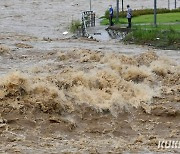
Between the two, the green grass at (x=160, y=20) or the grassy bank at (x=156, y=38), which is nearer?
the grassy bank at (x=156, y=38)

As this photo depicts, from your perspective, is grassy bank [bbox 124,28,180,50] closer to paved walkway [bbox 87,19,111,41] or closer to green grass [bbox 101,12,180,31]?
paved walkway [bbox 87,19,111,41]

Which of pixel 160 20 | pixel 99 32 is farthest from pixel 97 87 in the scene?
pixel 160 20

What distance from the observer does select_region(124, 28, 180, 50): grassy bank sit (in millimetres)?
29781

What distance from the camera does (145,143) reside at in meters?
13.1

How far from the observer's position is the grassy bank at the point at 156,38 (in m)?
29.8

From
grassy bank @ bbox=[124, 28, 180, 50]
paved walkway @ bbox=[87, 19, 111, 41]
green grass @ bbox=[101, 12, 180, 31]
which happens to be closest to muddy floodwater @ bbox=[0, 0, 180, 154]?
grassy bank @ bbox=[124, 28, 180, 50]

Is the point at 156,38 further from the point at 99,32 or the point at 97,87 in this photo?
the point at 97,87

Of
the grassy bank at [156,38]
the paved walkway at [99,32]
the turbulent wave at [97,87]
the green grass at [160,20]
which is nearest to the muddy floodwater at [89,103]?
the turbulent wave at [97,87]

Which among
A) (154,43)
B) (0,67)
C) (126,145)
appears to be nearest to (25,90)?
(126,145)

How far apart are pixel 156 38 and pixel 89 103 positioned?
51.2ft

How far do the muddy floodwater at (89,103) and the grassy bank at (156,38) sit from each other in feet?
10.2

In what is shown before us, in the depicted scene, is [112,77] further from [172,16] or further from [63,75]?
[172,16]

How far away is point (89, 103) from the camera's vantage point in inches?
631

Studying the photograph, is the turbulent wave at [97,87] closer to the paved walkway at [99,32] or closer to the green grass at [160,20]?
the paved walkway at [99,32]
